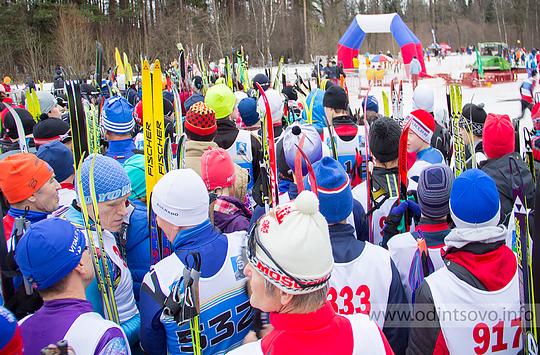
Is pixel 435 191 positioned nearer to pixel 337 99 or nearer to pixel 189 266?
pixel 189 266

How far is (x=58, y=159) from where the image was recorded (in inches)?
149

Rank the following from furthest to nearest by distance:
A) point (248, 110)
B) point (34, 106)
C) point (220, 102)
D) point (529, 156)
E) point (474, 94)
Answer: point (474, 94) < point (34, 106) < point (248, 110) < point (220, 102) < point (529, 156)

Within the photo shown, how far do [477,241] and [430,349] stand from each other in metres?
0.50

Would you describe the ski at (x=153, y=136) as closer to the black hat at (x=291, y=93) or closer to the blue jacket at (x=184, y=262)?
the blue jacket at (x=184, y=262)

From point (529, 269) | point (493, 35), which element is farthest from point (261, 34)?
point (529, 269)

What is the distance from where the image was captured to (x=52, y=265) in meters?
2.10

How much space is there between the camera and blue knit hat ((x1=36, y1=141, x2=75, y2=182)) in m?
3.76

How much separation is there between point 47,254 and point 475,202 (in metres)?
1.78

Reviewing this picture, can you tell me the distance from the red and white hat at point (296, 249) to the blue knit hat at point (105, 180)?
146 cm

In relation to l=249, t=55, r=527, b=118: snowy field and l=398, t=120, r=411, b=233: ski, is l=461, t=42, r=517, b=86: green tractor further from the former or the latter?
l=398, t=120, r=411, b=233: ski

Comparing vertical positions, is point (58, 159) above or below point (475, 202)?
above

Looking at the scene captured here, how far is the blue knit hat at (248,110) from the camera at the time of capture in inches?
229

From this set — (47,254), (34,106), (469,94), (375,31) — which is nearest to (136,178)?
(47,254)

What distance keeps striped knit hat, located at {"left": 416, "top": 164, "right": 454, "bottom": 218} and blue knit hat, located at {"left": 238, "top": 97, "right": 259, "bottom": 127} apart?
313 cm
